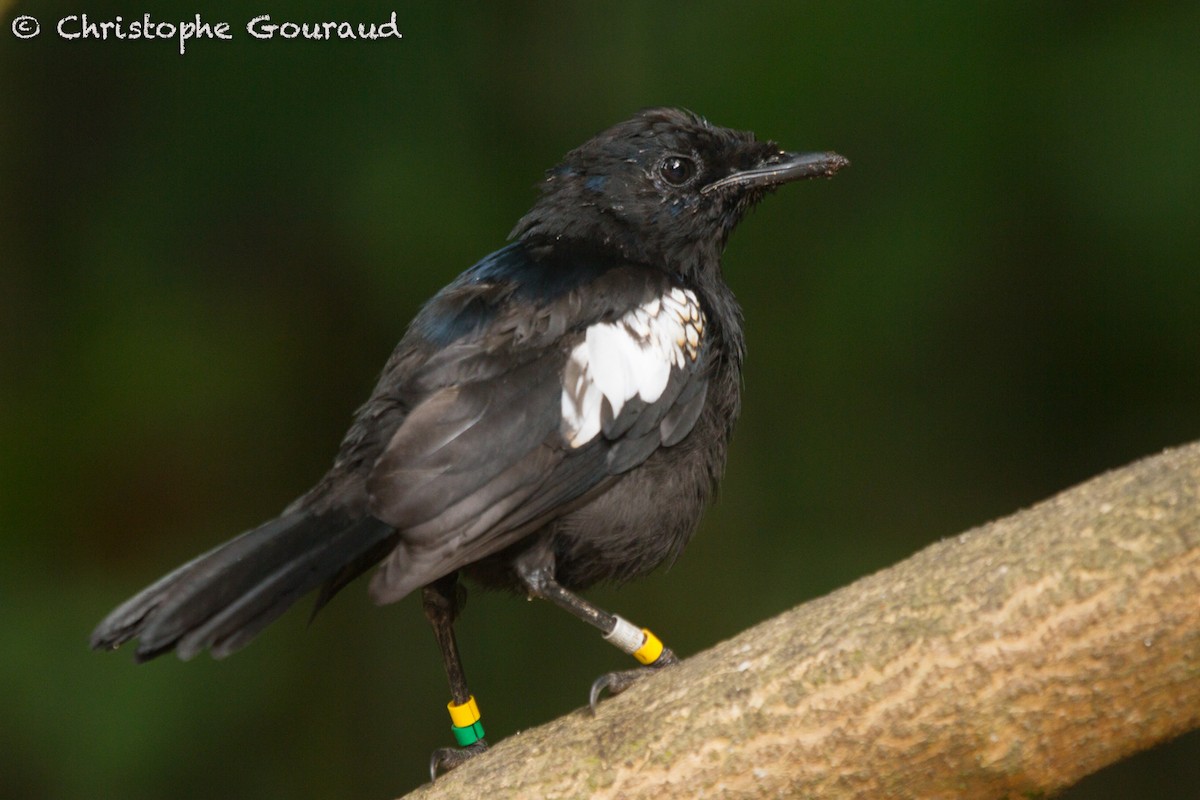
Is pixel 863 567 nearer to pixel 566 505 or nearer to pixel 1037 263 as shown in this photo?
pixel 1037 263

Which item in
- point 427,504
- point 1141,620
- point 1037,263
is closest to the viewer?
point 1141,620

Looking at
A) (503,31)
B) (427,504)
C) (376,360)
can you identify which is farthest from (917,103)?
(427,504)

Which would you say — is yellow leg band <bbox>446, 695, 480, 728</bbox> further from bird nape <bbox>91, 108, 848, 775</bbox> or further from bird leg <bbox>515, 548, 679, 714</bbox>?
bird leg <bbox>515, 548, 679, 714</bbox>

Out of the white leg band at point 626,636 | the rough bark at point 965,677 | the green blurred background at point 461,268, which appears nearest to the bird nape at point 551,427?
the white leg band at point 626,636

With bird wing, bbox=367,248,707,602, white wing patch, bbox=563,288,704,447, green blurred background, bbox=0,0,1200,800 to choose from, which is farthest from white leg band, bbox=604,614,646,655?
green blurred background, bbox=0,0,1200,800

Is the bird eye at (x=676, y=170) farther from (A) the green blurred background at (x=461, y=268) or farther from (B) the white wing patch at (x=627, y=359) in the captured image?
(A) the green blurred background at (x=461, y=268)

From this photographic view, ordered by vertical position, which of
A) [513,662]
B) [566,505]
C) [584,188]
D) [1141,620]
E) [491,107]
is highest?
[491,107]
